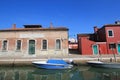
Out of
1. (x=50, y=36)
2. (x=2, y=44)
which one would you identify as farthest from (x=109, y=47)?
(x=2, y=44)

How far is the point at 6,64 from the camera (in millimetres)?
21359

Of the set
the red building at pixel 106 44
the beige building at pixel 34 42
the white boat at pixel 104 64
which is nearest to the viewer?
the white boat at pixel 104 64

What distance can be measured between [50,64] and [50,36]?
880 cm

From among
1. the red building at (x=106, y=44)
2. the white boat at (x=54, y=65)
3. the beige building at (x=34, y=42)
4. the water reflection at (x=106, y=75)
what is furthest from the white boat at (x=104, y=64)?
the red building at (x=106, y=44)

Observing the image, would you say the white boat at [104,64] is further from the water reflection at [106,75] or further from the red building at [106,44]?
the red building at [106,44]

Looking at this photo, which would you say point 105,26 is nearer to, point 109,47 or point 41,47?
point 109,47

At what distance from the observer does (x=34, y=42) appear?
27609mm

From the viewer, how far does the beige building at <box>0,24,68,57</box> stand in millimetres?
26953

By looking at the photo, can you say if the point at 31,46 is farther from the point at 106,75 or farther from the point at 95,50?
the point at 106,75

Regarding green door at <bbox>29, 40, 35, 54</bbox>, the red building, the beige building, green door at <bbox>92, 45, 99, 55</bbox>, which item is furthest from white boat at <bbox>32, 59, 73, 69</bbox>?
green door at <bbox>92, 45, 99, 55</bbox>

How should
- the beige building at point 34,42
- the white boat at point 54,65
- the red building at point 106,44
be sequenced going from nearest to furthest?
the white boat at point 54,65 < the beige building at point 34,42 < the red building at point 106,44

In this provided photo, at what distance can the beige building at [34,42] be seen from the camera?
88.4 ft

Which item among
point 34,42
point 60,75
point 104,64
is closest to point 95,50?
point 104,64

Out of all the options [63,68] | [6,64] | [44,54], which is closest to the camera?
[63,68]
